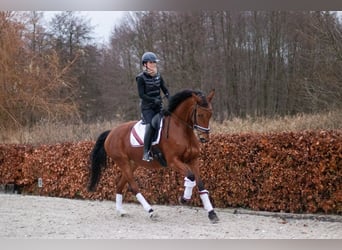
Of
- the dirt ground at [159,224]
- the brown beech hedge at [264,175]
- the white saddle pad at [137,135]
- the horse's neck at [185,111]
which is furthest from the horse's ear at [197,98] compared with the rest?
the dirt ground at [159,224]

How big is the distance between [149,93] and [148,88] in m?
0.09

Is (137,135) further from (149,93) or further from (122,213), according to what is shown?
(122,213)

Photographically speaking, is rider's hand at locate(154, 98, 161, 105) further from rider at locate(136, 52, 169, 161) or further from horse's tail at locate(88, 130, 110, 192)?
horse's tail at locate(88, 130, 110, 192)

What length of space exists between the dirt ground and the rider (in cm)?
123

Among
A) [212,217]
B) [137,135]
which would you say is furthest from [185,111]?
[212,217]

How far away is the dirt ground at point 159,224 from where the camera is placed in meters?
6.38

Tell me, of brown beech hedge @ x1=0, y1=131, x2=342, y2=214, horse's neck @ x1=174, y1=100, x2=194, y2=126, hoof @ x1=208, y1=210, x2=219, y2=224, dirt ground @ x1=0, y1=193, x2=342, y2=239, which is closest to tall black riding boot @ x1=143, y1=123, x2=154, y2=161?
horse's neck @ x1=174, y1=100, x2=194, y2=126

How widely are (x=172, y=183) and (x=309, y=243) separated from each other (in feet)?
12.8

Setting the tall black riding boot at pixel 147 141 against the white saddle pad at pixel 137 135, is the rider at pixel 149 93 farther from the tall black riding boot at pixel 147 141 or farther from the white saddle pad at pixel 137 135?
the white saddle pad at pixel 137 135

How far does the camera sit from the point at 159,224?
23.9 feet

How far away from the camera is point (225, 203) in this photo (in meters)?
8.51

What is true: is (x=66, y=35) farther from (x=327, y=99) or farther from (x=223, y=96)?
(x=327, y=99)

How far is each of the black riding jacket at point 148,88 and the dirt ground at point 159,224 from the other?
2.01 meters
